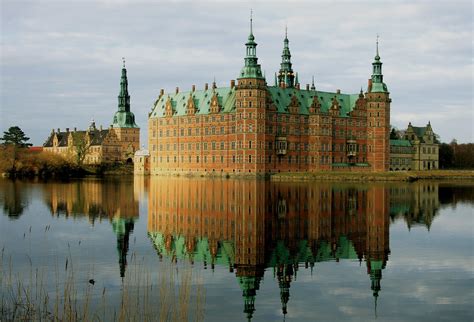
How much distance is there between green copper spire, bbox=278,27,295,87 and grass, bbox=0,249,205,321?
102300mm

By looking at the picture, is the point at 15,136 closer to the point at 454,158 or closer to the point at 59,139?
the point at 59,139

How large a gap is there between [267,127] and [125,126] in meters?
56.8

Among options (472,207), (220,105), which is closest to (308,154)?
(220,105)

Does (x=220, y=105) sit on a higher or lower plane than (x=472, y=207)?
higher

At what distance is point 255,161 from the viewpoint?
98125 mm

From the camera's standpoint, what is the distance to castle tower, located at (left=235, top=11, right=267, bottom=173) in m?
97.9

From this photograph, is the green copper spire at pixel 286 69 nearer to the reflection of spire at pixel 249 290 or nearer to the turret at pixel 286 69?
the turret at pixel 286 69

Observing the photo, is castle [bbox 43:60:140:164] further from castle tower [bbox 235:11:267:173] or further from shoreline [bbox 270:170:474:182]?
shoreline [bbox 270:170:474:182]

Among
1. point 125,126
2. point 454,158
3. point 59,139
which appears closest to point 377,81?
point 454,158

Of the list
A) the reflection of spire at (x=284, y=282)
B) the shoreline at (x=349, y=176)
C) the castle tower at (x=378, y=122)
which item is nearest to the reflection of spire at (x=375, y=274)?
the reflection of spire at (x=284, y=282)

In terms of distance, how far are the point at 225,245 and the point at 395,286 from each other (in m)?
8.52

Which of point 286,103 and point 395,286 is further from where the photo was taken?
point 286,103

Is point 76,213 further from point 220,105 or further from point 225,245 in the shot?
point 220,105

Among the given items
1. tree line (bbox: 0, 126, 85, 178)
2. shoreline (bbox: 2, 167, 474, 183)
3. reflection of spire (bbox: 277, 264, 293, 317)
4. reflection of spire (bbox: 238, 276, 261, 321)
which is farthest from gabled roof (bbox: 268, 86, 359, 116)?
reflection of spire (bbox: 238, 276, 261, 321)
